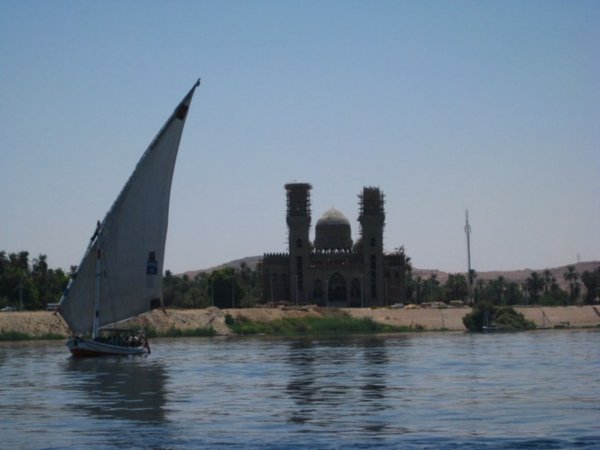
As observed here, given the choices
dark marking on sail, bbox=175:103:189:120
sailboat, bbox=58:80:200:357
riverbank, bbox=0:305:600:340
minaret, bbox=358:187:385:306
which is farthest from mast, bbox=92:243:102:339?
minaret, bbox=358:187:385:306

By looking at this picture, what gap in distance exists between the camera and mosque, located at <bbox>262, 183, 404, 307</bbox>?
6412 inches

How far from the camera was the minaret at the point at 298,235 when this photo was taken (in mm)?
162625

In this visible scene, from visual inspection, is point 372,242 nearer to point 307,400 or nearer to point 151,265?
point 151,265

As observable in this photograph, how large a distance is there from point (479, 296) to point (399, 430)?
164147 mm

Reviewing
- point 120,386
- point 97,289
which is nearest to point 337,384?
point 120,386

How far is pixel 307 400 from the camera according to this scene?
147 feet

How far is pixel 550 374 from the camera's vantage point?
182ft

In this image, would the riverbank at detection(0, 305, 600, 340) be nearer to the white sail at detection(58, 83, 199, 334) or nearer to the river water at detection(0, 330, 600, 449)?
the white sail at detection(58, 83, 199, 334)

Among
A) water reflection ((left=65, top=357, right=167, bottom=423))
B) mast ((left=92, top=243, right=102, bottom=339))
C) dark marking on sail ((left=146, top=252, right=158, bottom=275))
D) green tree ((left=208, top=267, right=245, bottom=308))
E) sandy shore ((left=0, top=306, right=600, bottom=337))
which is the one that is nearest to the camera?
water reflection ((left=65, top=357, right=167, bottom=423))

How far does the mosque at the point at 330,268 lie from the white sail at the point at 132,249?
85.4 m

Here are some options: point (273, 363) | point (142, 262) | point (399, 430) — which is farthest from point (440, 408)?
point (142, 262)

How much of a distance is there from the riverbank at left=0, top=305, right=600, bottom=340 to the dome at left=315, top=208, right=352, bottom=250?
26.0 meters

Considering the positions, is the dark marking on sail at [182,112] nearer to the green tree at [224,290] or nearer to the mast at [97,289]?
the mast at [97,289]

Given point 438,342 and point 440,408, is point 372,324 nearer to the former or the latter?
point 438,342
